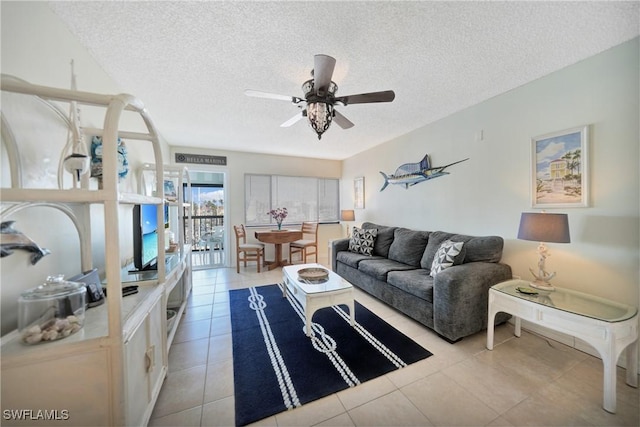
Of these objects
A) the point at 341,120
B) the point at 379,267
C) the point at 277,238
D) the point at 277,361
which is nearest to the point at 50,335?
the point at 277,361

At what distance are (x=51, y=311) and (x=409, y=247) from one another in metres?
3.18

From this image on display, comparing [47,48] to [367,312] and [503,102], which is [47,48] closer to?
[367,312]

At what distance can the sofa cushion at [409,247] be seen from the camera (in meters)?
3.03

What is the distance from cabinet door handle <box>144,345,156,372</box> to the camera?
125 centimetres

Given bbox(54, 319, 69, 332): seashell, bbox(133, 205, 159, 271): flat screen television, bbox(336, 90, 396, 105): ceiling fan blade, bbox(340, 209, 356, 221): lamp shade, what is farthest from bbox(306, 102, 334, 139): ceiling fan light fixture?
bbox(340, 209, 356, 221): lamp shade

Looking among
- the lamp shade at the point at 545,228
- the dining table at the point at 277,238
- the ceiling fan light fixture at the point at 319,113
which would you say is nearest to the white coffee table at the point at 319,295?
the ceiling fan light fixture at the point at 319,113

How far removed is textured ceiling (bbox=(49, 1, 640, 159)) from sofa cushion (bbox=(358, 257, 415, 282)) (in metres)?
1.95

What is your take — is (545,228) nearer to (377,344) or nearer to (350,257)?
(377,344)

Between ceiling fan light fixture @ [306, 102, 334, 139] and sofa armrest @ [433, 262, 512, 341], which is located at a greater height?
ceiling fan light fixture @ [306, 102, 334, 139]

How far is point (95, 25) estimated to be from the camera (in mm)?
1454

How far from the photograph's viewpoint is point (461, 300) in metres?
2.00

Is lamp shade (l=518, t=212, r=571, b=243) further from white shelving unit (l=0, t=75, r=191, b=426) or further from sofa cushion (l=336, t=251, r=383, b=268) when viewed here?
white shelving unit (l=0, t=75, r=191, b=426)

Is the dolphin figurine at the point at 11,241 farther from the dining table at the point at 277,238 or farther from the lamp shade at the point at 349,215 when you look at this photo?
the lamp shade at the point at 349,215

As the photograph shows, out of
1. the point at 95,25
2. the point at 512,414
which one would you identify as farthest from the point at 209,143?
the point at 512,414
